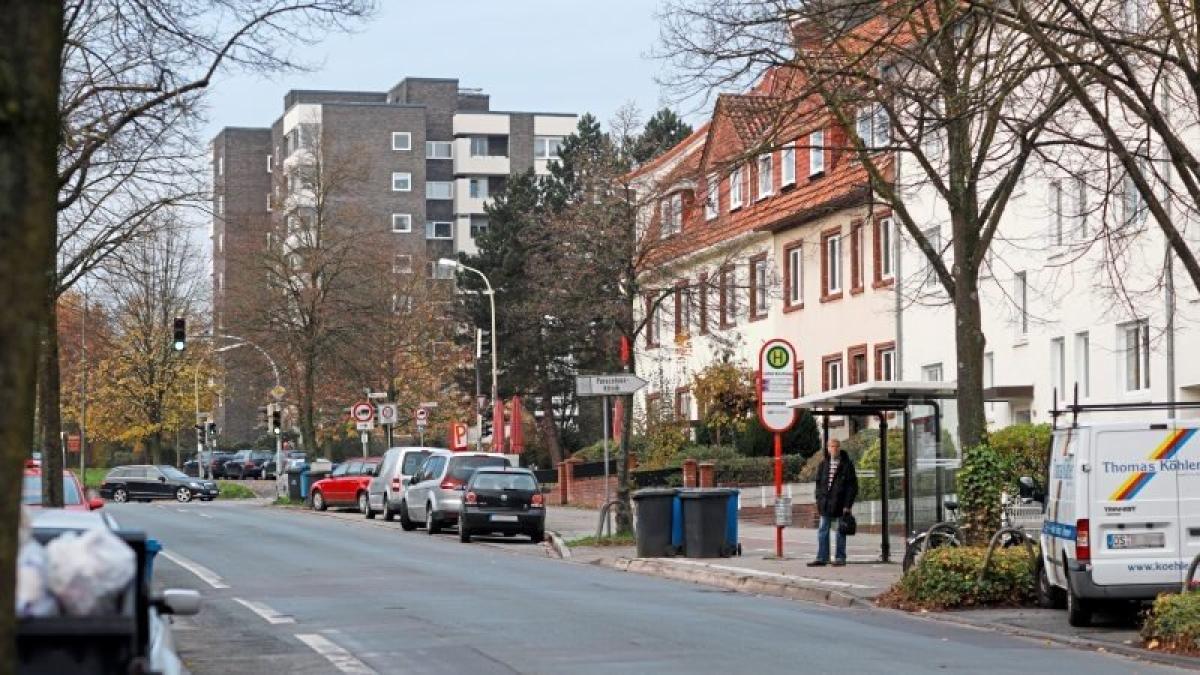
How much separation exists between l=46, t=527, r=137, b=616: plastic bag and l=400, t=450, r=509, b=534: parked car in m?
33.2

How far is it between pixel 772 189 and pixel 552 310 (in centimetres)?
1678

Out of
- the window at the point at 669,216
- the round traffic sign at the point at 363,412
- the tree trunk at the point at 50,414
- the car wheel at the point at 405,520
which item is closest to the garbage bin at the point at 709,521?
the window at the point at 669,216

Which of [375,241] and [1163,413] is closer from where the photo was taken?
[1163,413]

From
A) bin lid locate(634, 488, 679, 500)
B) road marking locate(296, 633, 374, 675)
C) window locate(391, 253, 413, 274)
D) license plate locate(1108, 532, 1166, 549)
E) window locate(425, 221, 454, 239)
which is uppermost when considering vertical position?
window locate(425, 221, 454, 239)

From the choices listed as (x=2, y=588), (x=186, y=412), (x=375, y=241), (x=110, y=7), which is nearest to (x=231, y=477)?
(x=186, y=412)

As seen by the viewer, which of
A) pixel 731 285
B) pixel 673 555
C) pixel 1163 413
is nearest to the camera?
pixel 673 555

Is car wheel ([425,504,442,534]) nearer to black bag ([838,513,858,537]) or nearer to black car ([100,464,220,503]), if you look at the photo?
black bag ([838,513,858,537])

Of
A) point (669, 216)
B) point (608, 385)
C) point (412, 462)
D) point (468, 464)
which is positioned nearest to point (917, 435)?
point (608, 385)

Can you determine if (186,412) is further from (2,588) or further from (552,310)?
(2,588)

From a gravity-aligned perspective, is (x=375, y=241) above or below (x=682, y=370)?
above

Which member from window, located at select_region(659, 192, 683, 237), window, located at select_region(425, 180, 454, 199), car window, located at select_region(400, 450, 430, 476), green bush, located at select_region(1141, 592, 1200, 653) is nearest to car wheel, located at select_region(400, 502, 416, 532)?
car window, located at select_region(400, 450, 430, 476)

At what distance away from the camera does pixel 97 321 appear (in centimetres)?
8706

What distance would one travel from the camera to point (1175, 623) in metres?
16.4

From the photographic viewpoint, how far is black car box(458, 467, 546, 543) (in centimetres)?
3734
